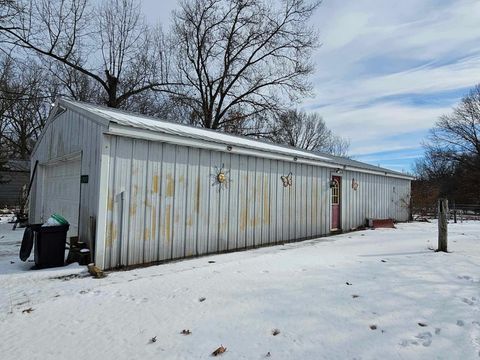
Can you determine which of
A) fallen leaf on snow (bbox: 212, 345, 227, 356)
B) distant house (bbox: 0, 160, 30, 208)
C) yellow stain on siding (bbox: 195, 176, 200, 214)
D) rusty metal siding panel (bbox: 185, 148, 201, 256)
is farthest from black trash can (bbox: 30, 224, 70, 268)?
distant house (bbox: 0, 160, 30, 208)

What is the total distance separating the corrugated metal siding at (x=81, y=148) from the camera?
6.28m

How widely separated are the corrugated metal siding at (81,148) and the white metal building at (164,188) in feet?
0.07

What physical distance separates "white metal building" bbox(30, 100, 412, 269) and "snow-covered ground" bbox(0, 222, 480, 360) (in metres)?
0.80

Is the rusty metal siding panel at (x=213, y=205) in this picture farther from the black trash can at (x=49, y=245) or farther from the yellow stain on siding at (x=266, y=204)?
the black trash can at (x=49, y=245)

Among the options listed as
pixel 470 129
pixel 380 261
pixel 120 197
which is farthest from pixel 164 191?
pixel 470 129

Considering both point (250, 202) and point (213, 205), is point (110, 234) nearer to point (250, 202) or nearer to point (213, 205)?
point (213, 205)

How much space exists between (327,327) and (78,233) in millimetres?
5161

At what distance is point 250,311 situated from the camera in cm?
394

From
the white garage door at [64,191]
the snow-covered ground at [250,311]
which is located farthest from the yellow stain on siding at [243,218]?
the white garage door at [64,191]

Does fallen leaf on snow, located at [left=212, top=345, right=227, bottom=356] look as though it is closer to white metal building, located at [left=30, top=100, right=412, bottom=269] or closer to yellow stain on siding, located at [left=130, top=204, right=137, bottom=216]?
white metal building, located at [left=30, top=100, right=412, bottom=269]

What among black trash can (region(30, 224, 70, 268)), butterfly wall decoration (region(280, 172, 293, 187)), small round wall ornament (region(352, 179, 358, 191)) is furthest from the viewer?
small round wall ornament (region(352, 179, 358, 191))

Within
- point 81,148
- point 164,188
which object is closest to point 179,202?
point 164,188

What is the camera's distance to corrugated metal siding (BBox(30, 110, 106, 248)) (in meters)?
6.28

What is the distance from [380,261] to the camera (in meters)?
6.41
